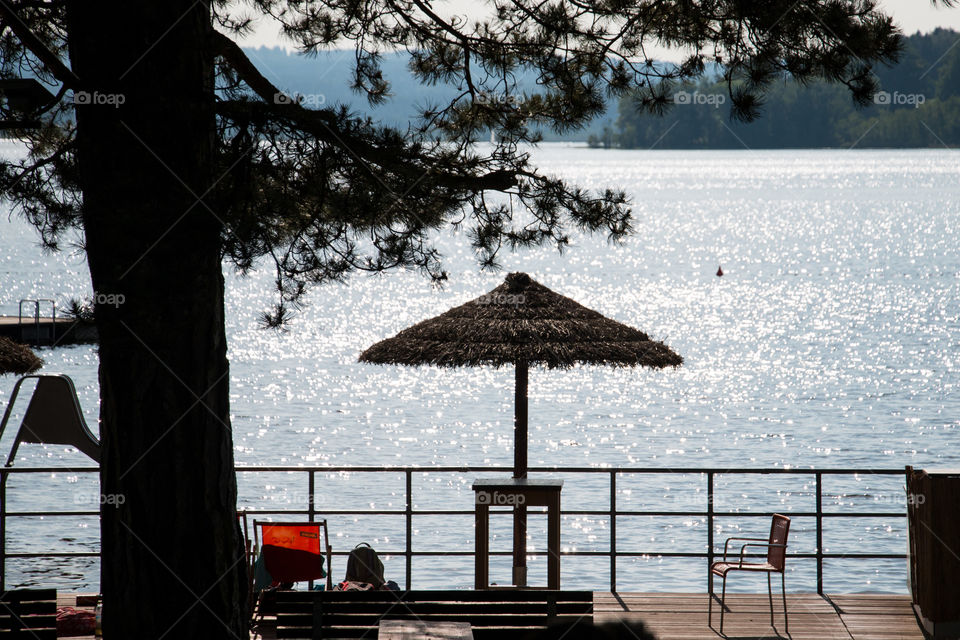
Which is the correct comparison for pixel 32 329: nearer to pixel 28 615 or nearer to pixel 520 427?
pixel 520 427

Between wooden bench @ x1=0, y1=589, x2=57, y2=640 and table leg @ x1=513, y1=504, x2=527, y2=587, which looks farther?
table leg @ x1=513, y1=504, x2=527, y2=587

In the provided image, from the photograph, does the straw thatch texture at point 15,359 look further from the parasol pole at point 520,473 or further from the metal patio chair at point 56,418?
the parasol pole at point 520,473

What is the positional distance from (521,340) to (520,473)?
3.14ft

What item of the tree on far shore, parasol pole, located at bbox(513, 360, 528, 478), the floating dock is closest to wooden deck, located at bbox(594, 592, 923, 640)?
parasol pole, located at bbox(513, 360, 528, 478)

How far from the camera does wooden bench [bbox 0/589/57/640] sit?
5113 mm

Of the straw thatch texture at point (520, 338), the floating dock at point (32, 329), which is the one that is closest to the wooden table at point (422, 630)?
the straw thatch texture at point (520, 338)

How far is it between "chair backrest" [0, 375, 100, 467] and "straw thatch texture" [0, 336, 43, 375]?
118 inches

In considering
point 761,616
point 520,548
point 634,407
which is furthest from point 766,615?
point 634,407

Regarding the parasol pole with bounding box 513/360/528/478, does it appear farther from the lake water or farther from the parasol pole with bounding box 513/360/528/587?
the lake water

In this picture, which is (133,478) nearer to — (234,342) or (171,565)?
(171,565)

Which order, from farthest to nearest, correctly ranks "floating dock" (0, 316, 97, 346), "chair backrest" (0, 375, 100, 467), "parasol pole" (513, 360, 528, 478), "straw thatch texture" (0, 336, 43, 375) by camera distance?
"floating dock" (0, 316, 97, 346)
"straw thatch texture" (0, 336, 43, 375)
"parasol pole" (513, 360, 528, 478)
"chair backrest" (0, 375, 100, 467)

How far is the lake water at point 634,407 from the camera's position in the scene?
74.5ft

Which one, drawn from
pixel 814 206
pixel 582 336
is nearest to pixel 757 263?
pixel 814 206

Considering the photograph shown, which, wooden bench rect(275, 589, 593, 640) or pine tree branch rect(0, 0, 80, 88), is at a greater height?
pine tree branch rect(0, 0, 80, 88)
